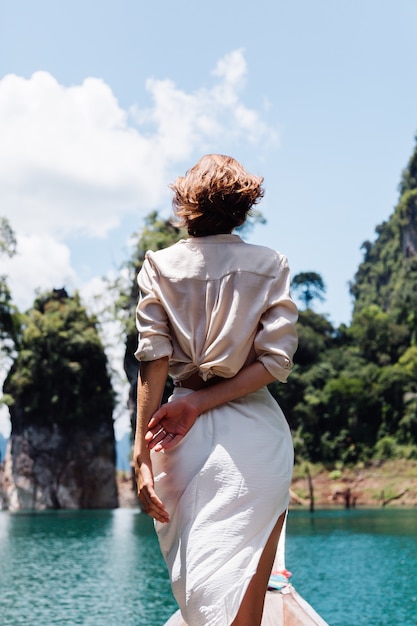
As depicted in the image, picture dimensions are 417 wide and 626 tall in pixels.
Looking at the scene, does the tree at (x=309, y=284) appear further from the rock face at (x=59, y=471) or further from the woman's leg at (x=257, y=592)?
the woman's leg at (x=257, y=592)

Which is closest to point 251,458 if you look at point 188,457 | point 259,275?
point 188,457

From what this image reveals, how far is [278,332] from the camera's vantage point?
161cm

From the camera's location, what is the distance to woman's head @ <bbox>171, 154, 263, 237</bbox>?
164 centimetres

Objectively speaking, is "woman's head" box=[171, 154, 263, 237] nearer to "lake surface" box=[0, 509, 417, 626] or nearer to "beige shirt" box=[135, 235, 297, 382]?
"beige shirt" box=[135, 235, 297, 382]

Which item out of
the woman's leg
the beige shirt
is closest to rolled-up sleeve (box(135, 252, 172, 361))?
the beige shirt

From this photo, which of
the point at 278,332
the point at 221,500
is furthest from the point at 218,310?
the point at 221,500

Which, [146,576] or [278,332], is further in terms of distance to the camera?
[146,576]

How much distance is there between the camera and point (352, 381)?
4284 cm

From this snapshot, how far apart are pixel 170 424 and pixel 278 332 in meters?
0.29

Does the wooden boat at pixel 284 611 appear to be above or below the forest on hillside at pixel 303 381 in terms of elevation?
below

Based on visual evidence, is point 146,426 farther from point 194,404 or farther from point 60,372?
point 60,372

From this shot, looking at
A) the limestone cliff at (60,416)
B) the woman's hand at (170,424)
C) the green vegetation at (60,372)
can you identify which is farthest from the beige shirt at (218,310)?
the limestone cliff at (60,416)

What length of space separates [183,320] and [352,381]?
42149 millimetres

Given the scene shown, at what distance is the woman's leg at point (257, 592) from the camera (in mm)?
1465
